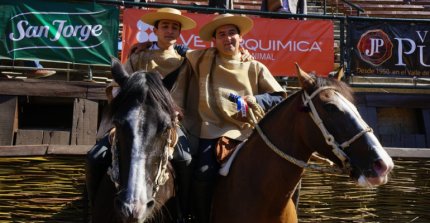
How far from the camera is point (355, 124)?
11.1ft

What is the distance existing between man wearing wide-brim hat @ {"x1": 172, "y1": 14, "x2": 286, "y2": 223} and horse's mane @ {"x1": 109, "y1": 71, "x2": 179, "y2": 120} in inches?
32.7

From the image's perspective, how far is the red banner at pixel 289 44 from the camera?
8.14m

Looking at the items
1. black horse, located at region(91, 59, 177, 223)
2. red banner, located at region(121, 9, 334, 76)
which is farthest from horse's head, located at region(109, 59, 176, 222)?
red banner, located at region(121, 9, 334, 76)

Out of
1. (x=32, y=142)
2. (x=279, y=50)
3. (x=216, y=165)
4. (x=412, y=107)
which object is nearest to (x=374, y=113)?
(x=412, y=107)

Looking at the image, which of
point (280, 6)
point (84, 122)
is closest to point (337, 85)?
point (84, 122)

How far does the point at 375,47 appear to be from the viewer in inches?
327

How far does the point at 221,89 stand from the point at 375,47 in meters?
4.68

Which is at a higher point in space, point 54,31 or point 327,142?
point 54,31

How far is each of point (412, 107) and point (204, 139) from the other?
514cm

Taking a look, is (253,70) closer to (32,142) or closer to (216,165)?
(216,165)

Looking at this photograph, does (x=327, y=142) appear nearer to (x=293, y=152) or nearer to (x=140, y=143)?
(x=293, y=152)

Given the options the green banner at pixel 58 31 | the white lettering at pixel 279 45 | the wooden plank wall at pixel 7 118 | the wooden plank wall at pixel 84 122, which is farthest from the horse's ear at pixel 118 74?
the white lettering at pixel 279 45

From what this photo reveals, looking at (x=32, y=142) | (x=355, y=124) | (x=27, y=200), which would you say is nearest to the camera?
(x=355, y=124)

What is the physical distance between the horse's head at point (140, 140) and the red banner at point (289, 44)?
4.59m
